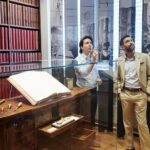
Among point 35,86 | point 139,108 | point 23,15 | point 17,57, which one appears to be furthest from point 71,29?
point 35,86

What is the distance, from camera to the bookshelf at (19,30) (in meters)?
3.43

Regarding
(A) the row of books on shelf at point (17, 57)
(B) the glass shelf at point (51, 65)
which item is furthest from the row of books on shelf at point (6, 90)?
(A) the row of books on shelf at point (17, 57)

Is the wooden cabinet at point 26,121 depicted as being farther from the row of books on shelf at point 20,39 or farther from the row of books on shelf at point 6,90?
the row of books on shelf at point 20,39

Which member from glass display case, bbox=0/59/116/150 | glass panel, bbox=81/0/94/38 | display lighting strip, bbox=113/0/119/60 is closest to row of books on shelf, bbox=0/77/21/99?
glass display case, bbox=0/59/116/150

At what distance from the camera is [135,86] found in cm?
271

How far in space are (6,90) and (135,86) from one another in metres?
1.76

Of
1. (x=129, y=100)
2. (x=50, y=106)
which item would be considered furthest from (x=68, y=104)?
(x=129, y=100)

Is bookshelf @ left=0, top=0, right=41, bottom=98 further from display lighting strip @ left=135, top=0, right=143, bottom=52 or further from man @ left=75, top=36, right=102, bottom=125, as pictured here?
man @ left=75, top=36, right=102, bottom=125

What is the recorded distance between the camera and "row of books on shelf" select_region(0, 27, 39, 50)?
343 centimetres

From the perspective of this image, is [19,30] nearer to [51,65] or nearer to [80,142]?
[51,65]

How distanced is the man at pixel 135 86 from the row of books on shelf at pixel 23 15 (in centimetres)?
174

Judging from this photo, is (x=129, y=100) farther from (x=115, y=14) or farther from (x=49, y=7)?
(x=49, y=7)

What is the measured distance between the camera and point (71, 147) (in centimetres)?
159

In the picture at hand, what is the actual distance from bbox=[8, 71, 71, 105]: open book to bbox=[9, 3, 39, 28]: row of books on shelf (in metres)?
2.37
